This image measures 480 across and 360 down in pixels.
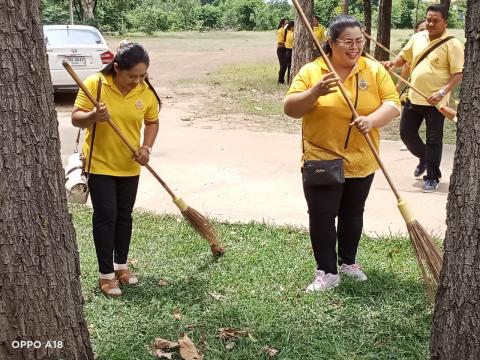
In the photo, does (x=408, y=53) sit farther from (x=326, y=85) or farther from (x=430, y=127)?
(x=326, y=85)

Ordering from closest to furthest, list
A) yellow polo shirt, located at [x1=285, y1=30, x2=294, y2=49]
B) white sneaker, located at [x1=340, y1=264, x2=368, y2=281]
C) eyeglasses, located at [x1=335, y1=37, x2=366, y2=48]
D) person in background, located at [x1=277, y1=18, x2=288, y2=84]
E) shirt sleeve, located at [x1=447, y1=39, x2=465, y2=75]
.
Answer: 1. eyeglasses, located at [x1=335, y1=37, x2=366, y2=48]
2. white sneaker, located at [x1=340, y1=264, x2=368, y2=281]
3. shirt sleeve, located at [x1=447, y1=39, x2=465, y2=75]
4. yellow polo shirt, located at [x1=285, y1=30, x2=294, y2=49]
5. person in background, located at [x1=277, y1=18, x2=288, y2=84]

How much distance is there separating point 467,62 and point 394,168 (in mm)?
4846

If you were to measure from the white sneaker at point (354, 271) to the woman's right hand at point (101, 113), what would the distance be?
1.88m

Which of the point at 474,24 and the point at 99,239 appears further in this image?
the point at 99,239

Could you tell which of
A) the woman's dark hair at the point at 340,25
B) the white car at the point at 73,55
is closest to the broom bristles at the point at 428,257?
the woman's dark hair at the point at 340,25

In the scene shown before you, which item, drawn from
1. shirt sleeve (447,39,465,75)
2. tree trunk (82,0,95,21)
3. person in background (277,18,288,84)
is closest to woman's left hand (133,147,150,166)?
shirt sleeve (447,39,465,75)

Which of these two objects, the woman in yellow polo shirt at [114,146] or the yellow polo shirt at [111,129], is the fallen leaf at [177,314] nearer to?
the woman in yellow polo shirt at [114,146]

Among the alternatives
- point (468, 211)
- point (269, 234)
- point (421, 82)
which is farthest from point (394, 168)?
point (468, 211)

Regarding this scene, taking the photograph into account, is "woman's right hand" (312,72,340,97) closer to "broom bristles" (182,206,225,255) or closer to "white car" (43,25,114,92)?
"broom bristles" (182,206,225,255)

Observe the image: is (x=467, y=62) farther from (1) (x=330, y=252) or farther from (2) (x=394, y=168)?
(2) (x=394, y=168)

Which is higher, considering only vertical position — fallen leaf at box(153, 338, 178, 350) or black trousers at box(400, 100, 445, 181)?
black trousers at box(400, 100, 445, 181)

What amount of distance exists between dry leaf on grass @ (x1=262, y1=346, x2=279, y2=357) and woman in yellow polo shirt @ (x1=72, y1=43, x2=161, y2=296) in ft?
3.85

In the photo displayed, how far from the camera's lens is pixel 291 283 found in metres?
4.02

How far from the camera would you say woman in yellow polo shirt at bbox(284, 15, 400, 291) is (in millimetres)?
3590
